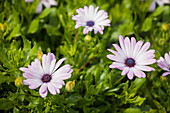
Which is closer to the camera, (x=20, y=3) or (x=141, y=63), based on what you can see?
(x=141, y=63)

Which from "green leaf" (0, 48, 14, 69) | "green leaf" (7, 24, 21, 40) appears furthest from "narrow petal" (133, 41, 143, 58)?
"green leaf" (7, 24, 21, 40)

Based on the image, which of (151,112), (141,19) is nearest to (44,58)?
(151,112)

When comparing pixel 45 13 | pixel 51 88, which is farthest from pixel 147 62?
pixel 45 13

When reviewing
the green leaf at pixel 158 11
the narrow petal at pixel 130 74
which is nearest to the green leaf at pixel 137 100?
the narrow petal at pixel 130 74

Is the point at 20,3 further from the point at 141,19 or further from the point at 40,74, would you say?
the point at 141,19

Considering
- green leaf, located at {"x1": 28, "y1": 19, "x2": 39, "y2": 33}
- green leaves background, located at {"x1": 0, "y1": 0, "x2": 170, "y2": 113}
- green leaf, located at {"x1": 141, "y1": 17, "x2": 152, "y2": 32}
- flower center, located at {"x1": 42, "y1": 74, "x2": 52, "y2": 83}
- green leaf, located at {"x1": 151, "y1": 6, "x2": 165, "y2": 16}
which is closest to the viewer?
flower center, located at {"x1": 42, "y1": 74, "x2": 52, "y2": 83}

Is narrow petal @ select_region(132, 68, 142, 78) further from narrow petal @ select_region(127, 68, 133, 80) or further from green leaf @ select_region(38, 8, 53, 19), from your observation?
green leaf @ select_region(38, 8, 53, 19)

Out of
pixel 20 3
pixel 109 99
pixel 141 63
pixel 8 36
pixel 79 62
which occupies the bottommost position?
pixel 109 99
